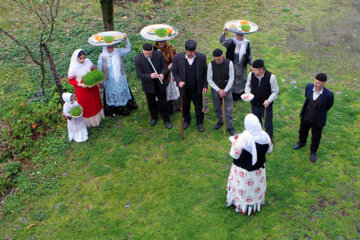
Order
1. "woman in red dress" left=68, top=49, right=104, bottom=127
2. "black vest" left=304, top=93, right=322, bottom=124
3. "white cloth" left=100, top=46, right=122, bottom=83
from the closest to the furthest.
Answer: "black vest" left=304, top=93, right=322, bottom=124 → "woman in red dress" left=68, top=49, right=104, bottom=127 → "white cloth" left=100, top=46, right=122, bottom=83

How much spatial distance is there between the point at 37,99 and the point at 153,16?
5.76 m

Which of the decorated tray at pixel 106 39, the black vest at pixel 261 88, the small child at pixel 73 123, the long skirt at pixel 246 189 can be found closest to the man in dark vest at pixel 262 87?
the black vest at pixel 261 88

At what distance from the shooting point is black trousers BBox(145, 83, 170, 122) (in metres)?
6.89

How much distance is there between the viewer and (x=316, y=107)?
5527mm

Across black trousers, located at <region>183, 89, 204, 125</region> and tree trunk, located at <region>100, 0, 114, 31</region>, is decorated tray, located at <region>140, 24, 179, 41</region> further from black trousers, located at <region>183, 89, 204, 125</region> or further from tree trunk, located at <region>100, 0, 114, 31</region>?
tree trunk, located at <region>100, 0, 114, 31</region>

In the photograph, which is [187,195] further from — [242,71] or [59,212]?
[242,71]

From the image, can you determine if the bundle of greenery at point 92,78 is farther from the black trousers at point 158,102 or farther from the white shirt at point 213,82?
the white shirt at point 213,82

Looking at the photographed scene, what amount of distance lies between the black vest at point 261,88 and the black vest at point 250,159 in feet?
5.37

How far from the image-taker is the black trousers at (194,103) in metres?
6.61

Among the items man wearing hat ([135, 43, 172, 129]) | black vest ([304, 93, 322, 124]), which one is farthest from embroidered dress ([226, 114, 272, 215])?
man wearing hat ([135, 43, 172, 129])

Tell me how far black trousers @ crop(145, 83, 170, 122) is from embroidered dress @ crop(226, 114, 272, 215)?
2.62 metres

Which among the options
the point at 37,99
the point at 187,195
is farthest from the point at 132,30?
the point at 187,195

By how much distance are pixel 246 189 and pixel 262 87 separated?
2051 millimetres

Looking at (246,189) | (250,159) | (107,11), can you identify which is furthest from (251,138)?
(107,11)
